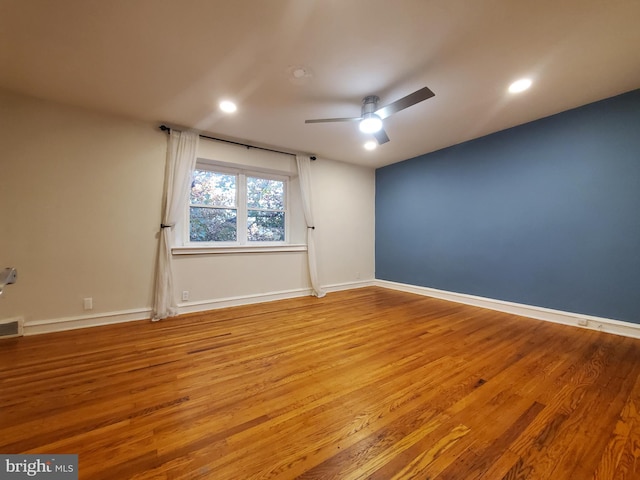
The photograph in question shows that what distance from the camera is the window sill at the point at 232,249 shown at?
3318 millimetres

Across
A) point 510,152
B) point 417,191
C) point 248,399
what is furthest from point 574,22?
point 248,399

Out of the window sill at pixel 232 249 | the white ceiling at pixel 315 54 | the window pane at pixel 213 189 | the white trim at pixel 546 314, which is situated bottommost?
the white trim at pixel 546 314

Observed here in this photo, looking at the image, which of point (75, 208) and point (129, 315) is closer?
point (75, 208)

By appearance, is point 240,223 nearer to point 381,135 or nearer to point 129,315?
point 129,315

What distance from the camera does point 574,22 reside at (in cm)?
169

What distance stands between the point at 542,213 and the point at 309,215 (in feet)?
10.5

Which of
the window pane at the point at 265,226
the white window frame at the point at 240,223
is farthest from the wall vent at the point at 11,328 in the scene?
the window pane at the point at 265,226

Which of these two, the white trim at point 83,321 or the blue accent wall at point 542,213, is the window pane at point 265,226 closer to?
the white trim at point 83,321

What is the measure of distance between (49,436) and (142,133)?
3099mm

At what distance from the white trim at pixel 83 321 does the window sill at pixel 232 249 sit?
83 centimetres

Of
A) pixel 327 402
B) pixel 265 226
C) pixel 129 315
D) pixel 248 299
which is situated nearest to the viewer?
pixel 327 402

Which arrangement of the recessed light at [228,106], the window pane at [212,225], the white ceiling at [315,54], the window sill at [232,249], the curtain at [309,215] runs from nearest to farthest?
the white ceiling at [315,54] → the recessed light at [228,106] → the window sill at [232,249] → the window pane at [212,225] → the curtain at [309,215]

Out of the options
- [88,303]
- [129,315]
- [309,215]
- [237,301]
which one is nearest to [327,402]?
[237,301]

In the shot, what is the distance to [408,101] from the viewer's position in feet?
6.87
